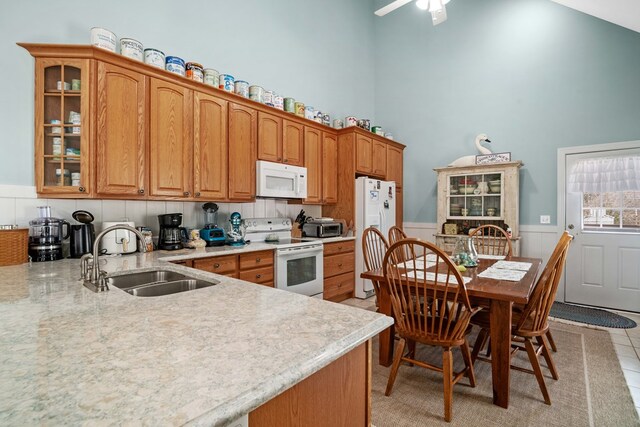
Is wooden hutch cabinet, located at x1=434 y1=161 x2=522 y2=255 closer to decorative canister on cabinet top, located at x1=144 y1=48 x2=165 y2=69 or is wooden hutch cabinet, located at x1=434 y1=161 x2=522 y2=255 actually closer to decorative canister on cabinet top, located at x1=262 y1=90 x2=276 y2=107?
decorative canister on cabinet top, located at x1=262 y1=90 x2=276 y2=107

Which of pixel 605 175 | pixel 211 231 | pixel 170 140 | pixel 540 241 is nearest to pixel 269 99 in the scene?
pixel 170 140

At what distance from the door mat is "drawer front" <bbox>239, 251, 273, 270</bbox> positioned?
3.08 m

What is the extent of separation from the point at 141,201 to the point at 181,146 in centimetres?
61

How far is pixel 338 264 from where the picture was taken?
3836 mm

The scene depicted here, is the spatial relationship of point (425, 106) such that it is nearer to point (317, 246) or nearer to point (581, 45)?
point (581, 45)

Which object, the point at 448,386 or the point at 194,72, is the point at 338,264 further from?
the point at 194,72

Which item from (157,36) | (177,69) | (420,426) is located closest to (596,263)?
(420,426)

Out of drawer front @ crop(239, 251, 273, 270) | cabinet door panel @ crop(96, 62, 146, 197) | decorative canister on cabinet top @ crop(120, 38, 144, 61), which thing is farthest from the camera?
drawer front @ crop(239, 251, 273, 270)

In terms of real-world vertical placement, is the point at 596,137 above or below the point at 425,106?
below

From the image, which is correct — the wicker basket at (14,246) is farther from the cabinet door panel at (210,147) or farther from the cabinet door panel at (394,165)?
the cabinet door panel at (394,165)

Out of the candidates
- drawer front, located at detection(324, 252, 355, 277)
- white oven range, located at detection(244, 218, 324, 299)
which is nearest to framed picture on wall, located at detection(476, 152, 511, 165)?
drawer front, located at detection(324, 252, 355, 277)

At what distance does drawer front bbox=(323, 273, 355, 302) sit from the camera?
3672 mm

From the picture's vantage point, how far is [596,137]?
12.1 ft

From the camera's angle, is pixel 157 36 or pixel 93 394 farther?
pixel 157 36
